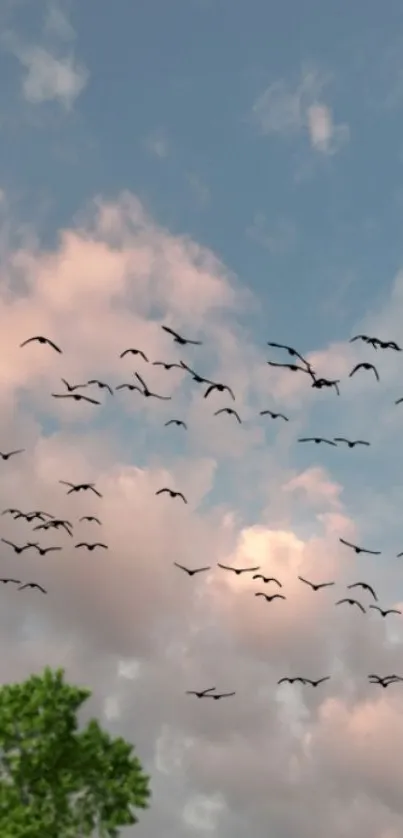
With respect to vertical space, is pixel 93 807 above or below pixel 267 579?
below

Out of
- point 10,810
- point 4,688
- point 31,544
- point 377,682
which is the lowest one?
point 10,810

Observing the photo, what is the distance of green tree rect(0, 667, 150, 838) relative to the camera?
2157 inches

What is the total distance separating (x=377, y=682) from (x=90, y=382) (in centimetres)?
2033

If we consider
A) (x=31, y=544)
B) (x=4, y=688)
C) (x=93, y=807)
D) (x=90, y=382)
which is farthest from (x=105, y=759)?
(x=90, y=382)

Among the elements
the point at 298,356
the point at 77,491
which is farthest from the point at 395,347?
the point at 77,491

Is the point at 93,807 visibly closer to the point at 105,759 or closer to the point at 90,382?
the point at 105,759

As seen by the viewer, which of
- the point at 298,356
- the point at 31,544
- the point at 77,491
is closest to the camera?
the point at 298,356

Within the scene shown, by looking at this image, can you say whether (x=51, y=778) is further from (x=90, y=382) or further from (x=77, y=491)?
(x=90, y=382)

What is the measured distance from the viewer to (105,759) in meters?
A: 56.4

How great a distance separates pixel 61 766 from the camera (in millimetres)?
55500

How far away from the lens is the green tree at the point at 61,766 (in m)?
54.8

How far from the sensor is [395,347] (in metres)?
50.9

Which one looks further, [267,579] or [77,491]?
[267,579]

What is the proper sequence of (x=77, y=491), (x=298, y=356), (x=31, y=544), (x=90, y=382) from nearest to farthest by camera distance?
(x=298, y=356)
(x=90, y=382)
(x=77, y=491)
(x=31, y=544)
